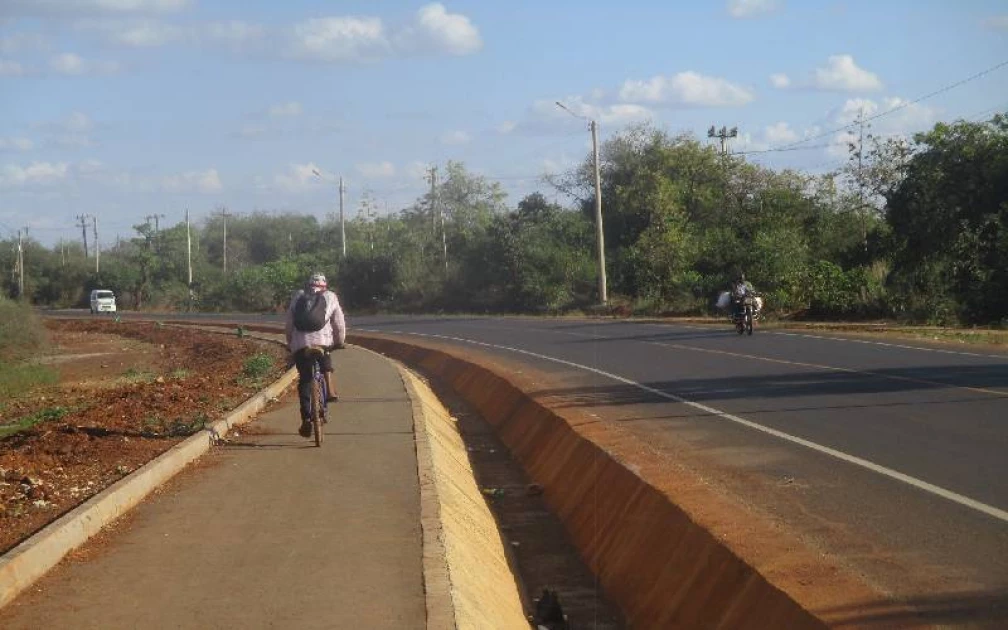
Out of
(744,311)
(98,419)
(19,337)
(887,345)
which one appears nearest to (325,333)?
(98,419)

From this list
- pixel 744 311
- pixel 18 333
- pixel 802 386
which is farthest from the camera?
pixel 18 333

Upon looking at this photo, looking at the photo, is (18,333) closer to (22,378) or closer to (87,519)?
(22,378)

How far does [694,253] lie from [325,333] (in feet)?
142

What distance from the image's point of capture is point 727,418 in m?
15.3

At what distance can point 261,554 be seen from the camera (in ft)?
26.8

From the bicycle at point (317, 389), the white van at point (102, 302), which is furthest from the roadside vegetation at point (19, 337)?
the white van at point (102, 302)

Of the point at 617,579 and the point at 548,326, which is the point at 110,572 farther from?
the point at 548,326

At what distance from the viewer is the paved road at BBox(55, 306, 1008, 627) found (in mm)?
7738

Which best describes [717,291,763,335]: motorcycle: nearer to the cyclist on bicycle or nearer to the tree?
the tree

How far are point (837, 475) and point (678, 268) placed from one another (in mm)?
44412

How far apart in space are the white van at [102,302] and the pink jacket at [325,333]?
248 feet

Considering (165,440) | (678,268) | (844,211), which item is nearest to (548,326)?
(678,268)

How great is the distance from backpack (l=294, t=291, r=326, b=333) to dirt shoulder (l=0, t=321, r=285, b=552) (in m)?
1.86

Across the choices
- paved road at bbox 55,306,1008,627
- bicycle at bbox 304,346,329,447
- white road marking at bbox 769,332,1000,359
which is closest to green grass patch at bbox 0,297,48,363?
paved road at bbox 55,306,1008,627
